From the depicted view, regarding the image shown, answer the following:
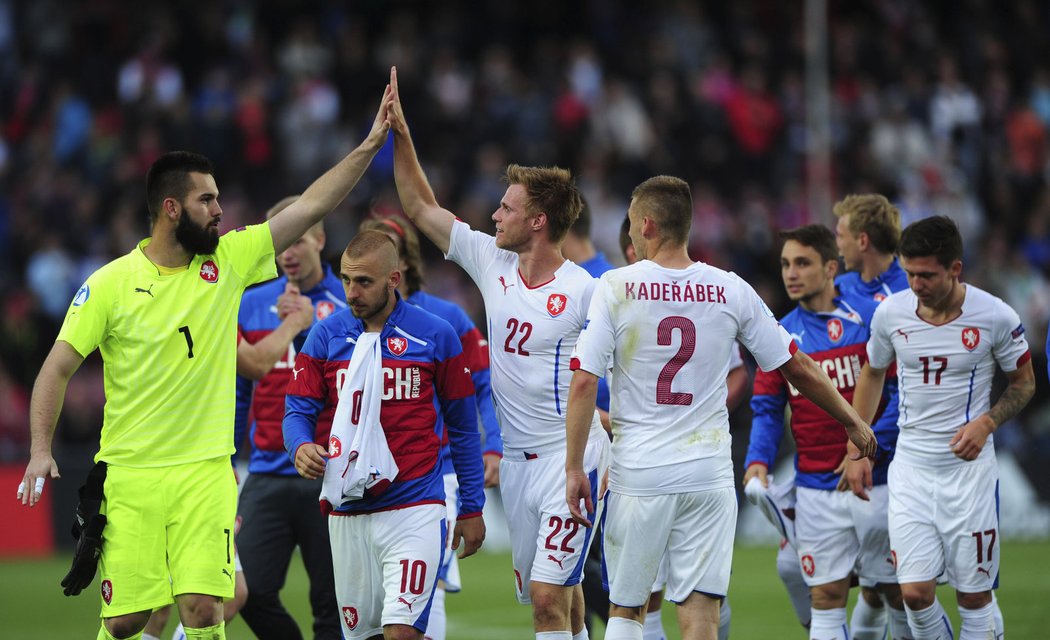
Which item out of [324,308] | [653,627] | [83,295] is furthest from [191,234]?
[653,627]

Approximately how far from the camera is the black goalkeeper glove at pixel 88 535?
6.66 metres

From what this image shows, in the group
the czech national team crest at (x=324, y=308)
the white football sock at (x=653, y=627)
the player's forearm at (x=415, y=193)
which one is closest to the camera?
the player's forearm at (x=415, y=193)

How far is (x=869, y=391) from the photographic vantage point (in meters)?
8.22

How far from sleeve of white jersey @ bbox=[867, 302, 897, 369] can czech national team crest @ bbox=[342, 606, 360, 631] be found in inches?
130

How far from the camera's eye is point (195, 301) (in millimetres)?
6965

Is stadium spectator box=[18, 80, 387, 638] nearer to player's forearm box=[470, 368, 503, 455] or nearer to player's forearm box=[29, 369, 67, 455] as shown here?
player's forearm box=[29, 369, 67, 455]

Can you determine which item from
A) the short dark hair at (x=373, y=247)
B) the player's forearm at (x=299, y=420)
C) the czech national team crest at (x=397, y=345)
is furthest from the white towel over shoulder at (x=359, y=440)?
the short dark hair at (x=373, y=247)

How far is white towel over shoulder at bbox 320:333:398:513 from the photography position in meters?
6.90

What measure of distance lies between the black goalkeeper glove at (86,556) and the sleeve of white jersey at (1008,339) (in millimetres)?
4934

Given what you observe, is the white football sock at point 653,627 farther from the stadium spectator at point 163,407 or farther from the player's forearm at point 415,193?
the stadium spectator at point 163,407

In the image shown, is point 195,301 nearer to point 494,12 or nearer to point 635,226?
point 635,226

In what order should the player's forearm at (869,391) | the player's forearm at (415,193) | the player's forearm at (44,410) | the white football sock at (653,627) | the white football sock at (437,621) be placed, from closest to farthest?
the player's forearm at (44,410), the player's forearm at (415,193), the player's forearm at (869,391), the white football sock at (437,621), the white football sock at (653,627)

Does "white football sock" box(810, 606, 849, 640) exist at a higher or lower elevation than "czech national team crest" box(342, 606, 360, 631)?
lower

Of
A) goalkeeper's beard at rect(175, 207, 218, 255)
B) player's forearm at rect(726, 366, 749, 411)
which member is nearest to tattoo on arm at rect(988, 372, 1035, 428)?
player's forearm at rect(726, 366, 749, 411)
